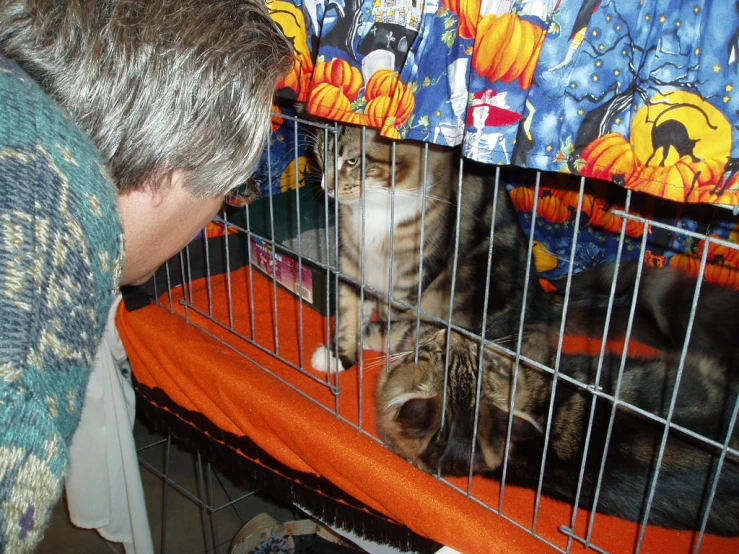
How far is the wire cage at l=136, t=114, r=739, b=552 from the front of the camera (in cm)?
106

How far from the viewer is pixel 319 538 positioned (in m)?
1.84

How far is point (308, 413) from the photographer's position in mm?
1330

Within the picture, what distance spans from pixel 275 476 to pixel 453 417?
1.51 feet

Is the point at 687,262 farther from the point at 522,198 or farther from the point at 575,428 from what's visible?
the point at 575,428

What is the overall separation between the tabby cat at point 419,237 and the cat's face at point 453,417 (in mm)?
198

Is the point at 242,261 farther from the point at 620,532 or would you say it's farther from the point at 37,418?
the point at 37,418

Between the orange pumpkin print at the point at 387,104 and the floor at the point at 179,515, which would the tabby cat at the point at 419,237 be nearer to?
the orange pumpkin print at the point at 387,104

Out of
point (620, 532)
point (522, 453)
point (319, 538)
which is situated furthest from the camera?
point (319, 538)

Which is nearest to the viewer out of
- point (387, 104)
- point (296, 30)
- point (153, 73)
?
point (153, 73)

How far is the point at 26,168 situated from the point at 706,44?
2.10 feet

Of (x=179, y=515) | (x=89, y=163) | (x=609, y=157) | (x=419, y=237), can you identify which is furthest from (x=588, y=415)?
(x=179, y=515)

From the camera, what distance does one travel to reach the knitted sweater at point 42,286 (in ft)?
1.58

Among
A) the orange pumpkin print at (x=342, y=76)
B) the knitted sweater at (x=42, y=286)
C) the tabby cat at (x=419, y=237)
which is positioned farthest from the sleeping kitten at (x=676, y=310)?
the knitted sweater at (x=42, y=286)

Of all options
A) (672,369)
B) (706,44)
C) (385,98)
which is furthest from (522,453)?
(706,44)
